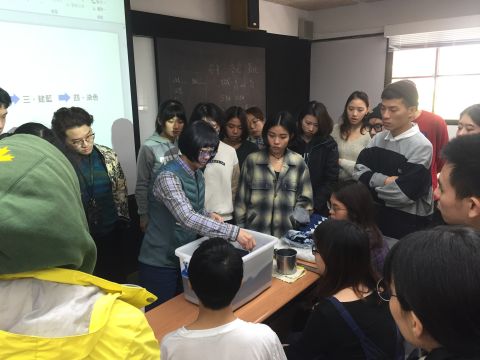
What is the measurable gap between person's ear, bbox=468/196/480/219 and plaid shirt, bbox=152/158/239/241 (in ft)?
2.93

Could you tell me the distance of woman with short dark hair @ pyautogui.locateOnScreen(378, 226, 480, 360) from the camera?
59 centimetres

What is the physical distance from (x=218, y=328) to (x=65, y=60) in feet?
6.80

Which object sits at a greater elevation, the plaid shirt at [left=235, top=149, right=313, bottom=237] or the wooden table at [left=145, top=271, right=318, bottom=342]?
the plaid shirt at [left=235, top=149, right=313, bottom=237]

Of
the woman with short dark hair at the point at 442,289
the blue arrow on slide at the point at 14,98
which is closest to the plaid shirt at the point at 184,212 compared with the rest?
the woman with short dark hair at the point at 442,289

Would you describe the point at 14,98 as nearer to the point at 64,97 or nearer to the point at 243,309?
the point at 64,97

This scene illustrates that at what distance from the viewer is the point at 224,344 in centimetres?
110

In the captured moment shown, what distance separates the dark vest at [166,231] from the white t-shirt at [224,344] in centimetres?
65

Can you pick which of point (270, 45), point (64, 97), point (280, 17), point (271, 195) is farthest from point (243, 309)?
point (280, 17)

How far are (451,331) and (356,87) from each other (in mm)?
4938

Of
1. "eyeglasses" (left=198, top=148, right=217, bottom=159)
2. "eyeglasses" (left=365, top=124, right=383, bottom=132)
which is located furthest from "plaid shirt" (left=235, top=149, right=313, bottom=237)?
"eyeglasses" (left=365, top=124, right=383, bottom=132)

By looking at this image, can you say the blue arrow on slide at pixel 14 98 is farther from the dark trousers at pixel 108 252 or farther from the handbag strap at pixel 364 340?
the handbag strap at pixel 364 340

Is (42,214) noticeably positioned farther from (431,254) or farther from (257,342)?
(257,342)

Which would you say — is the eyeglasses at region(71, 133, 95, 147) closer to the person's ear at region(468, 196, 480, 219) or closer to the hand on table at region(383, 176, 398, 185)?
the hand on table at region(383, 176, 398, 185)

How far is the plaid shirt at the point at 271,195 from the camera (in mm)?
2309
